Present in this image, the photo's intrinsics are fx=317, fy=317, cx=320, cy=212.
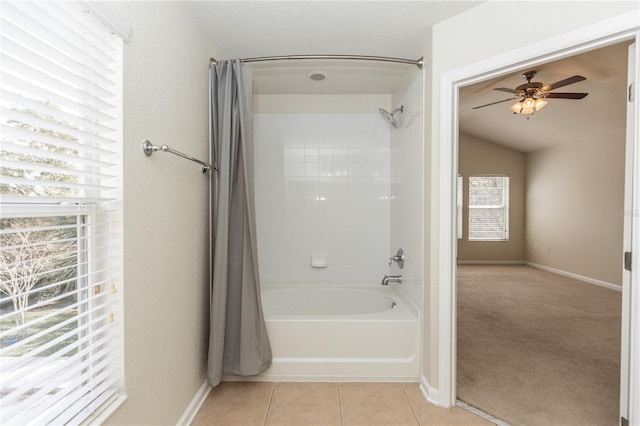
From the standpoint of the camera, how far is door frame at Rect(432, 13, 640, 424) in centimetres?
132

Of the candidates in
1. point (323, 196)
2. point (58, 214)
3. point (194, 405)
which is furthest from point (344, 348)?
point (58, 214)

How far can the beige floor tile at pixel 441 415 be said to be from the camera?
5.78 feet

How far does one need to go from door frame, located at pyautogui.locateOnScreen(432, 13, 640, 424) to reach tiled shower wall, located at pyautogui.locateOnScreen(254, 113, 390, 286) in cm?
122

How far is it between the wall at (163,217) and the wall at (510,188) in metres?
6.22

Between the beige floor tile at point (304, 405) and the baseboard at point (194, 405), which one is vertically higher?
the baseboard at point (194, 405)

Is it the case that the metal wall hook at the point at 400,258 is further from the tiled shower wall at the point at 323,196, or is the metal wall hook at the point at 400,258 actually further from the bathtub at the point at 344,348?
the bathtub at the point at 344,348

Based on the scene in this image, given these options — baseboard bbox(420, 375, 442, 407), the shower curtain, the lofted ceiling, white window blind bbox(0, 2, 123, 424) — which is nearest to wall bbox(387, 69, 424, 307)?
baseboard bbox(420, 375, 442, 407)

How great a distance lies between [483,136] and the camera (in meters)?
6.70

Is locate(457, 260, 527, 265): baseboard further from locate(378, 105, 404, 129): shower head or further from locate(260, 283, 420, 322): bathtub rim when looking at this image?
locate(378, 105, 404, 129): shower head

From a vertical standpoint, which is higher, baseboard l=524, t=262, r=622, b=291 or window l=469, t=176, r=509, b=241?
window l=469, t=176, r=509, b=241

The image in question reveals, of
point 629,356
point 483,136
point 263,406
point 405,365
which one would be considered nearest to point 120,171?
point 263,406

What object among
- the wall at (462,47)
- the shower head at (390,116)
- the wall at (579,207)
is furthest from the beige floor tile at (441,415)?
the wall at (579,207)

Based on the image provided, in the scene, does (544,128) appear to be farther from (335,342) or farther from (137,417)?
(137,417)

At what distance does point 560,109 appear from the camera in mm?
4336
